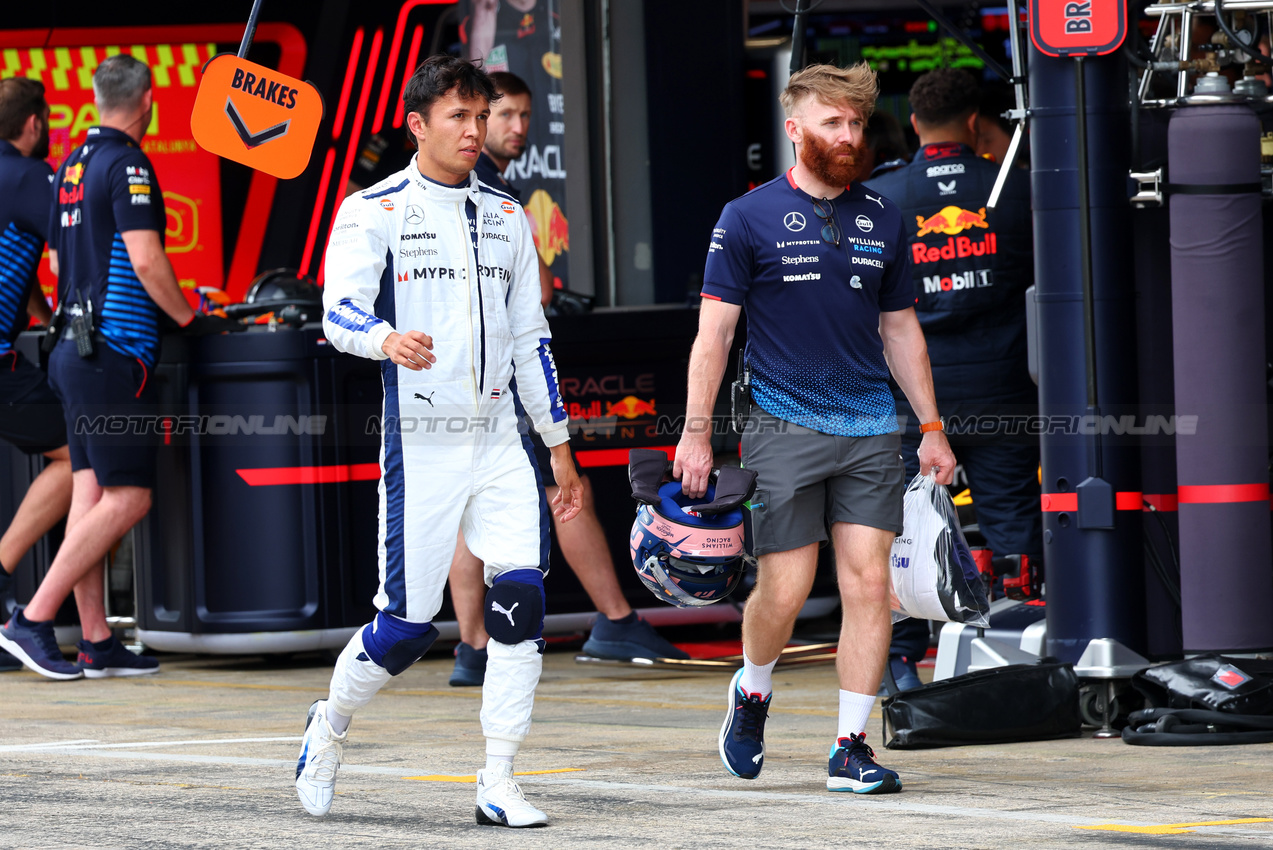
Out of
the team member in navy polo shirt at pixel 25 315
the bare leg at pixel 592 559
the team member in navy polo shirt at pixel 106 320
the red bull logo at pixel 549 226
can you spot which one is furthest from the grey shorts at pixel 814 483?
the red bull logo at pixel 549 226

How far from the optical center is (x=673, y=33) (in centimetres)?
Answer: 902

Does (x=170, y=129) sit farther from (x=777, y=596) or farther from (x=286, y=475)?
(x=777, y=596)

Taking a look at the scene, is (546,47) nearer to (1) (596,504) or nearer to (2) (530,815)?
(1) (596,504)

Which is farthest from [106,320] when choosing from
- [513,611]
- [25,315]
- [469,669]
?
[513,611]

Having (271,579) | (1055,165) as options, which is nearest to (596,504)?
(271,579)

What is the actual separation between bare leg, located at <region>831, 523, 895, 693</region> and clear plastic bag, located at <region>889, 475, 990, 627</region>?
50cm

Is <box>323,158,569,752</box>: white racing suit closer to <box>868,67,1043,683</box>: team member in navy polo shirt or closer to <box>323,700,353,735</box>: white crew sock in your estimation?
<box>323,700,353,735</box>: white crew sock

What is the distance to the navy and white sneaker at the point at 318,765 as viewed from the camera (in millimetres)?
4375

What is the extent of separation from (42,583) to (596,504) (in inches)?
88.7

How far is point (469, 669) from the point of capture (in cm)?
734

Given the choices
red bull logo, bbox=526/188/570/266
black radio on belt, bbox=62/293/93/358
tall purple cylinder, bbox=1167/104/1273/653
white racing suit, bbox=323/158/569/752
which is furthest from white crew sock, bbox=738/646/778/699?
red bull logo, bbox=526/188/570/266

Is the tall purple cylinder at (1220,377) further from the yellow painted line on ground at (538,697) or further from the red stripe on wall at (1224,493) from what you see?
the yellow painted line on ground at (538,697)

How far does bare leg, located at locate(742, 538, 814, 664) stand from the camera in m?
5.01

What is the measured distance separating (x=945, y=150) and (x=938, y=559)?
1.81 meters
